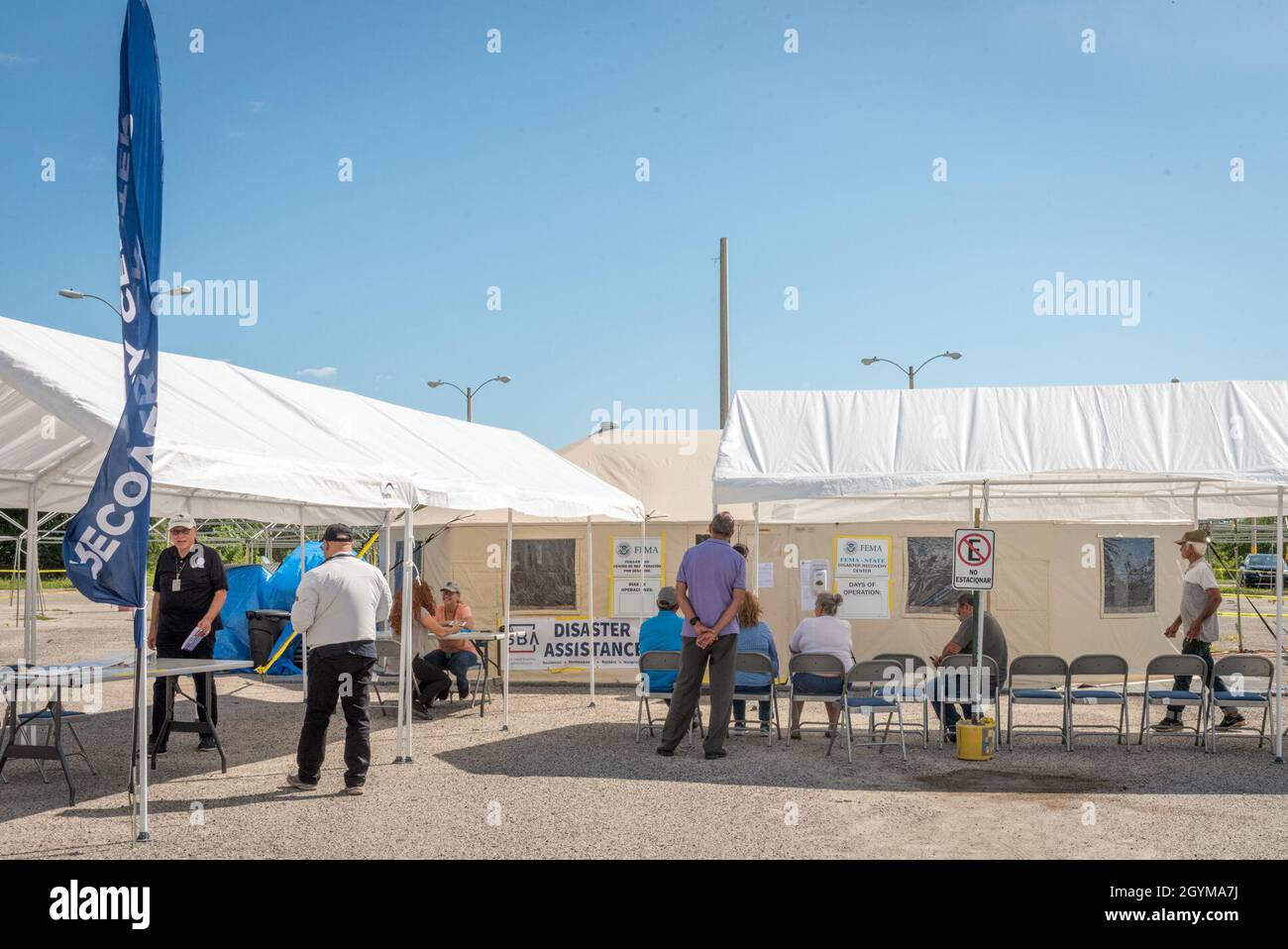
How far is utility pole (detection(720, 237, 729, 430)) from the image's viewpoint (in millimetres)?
19297

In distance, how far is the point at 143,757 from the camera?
6117mm

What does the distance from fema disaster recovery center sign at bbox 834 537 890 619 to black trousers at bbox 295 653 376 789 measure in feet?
25.3

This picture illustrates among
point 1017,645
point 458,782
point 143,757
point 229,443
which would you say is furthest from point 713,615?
point 1017,645

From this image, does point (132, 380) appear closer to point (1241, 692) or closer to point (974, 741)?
point (974, 741)

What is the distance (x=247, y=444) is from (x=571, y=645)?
700 cm

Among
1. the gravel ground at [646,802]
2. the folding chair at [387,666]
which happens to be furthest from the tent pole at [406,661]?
the folding chair at [387,666]

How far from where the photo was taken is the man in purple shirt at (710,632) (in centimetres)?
890

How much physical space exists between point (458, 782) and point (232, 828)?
69.3 inches

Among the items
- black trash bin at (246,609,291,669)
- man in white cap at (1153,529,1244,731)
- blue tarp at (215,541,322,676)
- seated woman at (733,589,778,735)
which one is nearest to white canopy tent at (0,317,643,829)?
seated woman at (733,589,778,735)

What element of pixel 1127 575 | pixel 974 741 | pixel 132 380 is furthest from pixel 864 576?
pixel 132 380

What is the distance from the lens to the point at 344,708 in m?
7.43

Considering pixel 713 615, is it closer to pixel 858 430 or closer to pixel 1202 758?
pixel 858 430

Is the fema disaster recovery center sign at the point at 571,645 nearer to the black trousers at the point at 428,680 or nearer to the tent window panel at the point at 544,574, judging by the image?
the tent window panel at the point at 544,574

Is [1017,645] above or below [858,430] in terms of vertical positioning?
below
